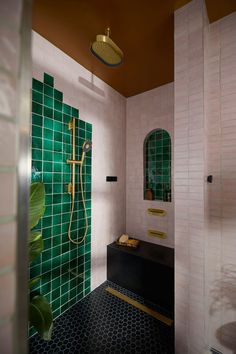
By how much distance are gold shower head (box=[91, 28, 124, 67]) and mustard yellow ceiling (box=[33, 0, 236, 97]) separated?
0.45ft

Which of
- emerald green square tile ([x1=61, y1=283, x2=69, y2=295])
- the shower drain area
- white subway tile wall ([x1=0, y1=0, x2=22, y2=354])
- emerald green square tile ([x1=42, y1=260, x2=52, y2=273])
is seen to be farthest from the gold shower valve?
white subway tile wall ([x1=0, y1=0, x2=22, y2=354])

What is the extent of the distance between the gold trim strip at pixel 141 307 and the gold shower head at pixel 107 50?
2.17 m

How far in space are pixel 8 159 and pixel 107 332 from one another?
1.66 m

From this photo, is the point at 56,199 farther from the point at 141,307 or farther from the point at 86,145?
the point at 141,307

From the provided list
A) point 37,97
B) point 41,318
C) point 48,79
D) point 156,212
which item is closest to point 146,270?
point 156,212

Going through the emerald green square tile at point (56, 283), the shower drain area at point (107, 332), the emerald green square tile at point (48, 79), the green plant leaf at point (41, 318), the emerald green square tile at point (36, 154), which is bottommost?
the shower drain area at point (107, 332)

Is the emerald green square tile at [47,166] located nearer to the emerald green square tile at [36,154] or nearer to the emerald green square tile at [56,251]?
the emerald green square tile at [36,154]

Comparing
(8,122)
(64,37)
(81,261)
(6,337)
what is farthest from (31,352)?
(64,37)

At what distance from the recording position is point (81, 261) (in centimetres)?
170

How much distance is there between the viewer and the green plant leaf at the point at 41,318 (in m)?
0.95

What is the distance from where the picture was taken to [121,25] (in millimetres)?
1253

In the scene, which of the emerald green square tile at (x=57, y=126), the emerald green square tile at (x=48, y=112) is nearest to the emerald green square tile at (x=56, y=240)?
the emerald green square tile at (x=57, y=126)

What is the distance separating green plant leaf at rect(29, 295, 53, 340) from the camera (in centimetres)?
95

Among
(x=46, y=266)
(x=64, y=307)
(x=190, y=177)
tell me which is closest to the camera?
(x=190, y=177)
